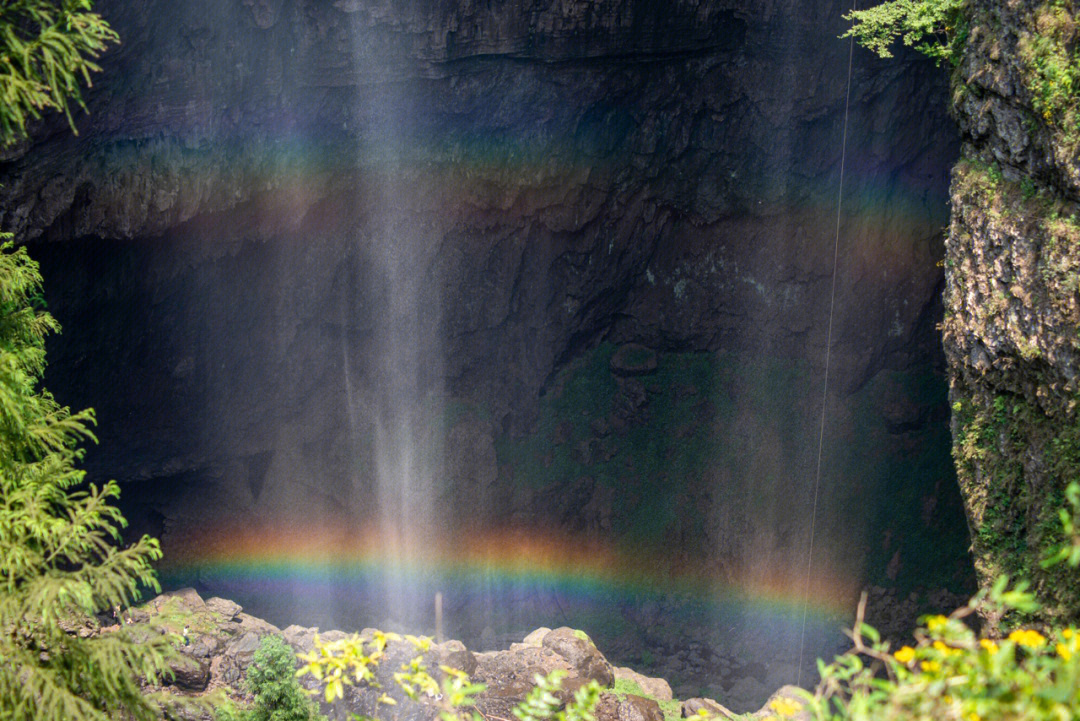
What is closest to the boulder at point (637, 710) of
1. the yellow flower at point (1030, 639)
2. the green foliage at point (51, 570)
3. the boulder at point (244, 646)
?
the boulder at point (244, 646)

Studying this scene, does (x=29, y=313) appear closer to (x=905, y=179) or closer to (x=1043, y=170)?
(x=1043, y=170)

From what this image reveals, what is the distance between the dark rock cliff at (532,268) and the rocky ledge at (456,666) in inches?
202

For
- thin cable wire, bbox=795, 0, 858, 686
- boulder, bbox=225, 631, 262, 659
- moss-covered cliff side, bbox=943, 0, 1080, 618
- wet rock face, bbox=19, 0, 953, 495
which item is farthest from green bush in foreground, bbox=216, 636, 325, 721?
thin cable wire, bbox=795, 0, 858, 686

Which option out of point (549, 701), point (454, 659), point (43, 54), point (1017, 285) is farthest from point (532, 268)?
point (549, 701)

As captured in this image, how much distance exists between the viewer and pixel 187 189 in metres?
16.8

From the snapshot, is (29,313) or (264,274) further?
(264,274)

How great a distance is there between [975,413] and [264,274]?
15864 mm

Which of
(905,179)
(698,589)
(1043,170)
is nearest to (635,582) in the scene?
(698,589)

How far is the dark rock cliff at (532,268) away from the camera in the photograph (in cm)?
1703

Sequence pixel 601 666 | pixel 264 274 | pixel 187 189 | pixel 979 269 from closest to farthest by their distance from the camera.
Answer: pixel 979 269 → pixel 601 666 → pixel 187 189 → pixel 264 274

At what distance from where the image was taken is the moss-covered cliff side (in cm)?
755

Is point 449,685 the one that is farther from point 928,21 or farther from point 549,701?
point 928,21

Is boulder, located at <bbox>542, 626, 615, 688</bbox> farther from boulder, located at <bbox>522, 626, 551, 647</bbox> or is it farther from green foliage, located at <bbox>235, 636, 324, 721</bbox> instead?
green foliage, located at <bbox>235, 636, 324, 721</bbox>

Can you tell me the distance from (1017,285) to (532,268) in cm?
1372
